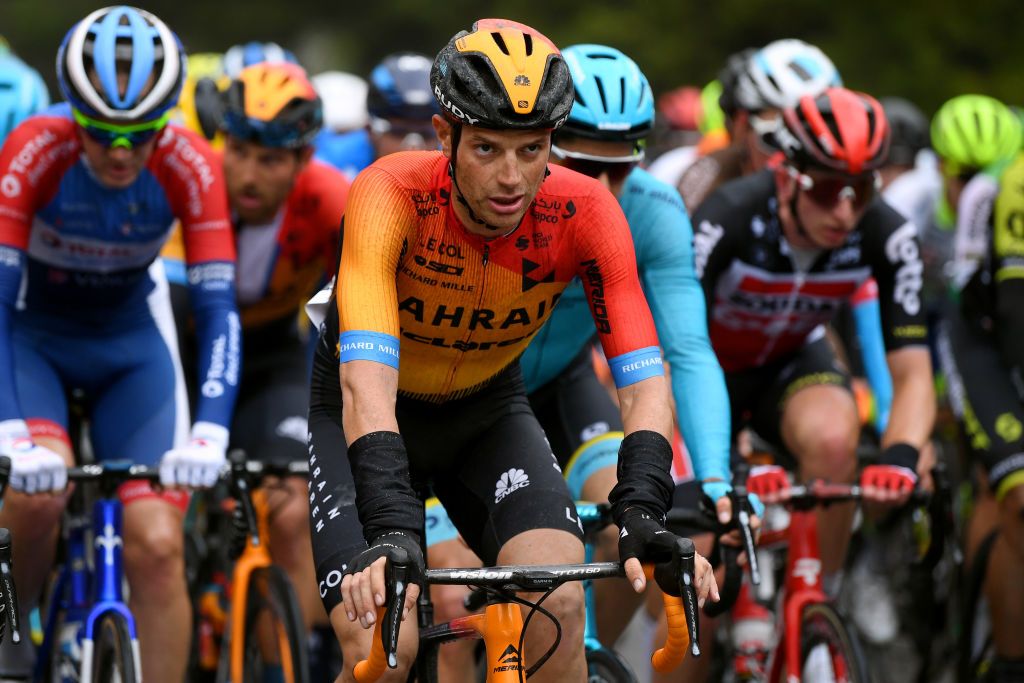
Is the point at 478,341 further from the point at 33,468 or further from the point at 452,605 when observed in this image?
the point at 33,468

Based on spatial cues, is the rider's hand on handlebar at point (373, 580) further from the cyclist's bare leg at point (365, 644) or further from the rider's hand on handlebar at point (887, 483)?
the rider's hand on handlebar at point (887, 483)

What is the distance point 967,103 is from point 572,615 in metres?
7.58

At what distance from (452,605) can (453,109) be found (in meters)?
2.16

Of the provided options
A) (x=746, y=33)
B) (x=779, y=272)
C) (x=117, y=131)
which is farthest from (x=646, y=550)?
(x=746, y=33)

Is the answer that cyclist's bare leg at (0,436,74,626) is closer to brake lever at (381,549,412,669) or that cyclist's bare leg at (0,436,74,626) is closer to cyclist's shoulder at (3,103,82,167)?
cyclist's shoulder at (3,103,82,167)

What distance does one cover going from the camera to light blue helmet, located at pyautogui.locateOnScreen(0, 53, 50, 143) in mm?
8281

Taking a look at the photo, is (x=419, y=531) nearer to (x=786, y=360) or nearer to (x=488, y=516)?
(x=488, y=516)

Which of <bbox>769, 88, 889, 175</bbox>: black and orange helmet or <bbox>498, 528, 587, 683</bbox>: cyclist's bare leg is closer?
<bbox>498, 528, 587, 683</bbox>: cyclist's bare leg

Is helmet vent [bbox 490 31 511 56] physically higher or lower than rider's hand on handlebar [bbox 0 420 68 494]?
higher

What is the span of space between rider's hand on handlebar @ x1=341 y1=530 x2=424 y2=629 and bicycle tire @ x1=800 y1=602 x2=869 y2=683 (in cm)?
240

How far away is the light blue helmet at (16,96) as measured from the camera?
8.28 metres

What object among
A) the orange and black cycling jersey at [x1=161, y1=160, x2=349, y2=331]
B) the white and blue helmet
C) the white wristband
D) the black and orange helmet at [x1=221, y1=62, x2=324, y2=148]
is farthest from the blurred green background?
the white wristband

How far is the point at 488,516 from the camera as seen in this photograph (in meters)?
4.91

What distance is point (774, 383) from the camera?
7.39 meters
